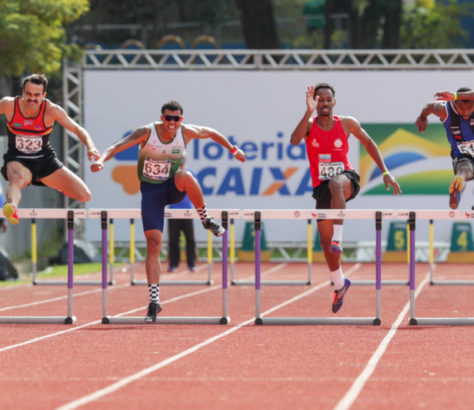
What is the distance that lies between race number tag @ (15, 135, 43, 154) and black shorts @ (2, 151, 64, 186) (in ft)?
0.27

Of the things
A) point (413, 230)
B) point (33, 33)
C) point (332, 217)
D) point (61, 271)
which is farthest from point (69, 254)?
point (33, 33)

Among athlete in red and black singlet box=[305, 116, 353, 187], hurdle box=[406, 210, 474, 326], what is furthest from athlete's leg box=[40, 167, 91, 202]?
hurdle box=[406, 210, 474, 326]

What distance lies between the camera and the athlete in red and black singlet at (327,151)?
35.7 ft

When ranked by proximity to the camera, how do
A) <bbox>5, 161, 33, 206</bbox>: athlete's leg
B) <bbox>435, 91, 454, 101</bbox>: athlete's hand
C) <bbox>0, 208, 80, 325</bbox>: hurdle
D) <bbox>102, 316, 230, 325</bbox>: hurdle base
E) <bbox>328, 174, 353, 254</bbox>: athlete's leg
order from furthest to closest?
<bbox>102, 316, 230, 325</bbox>: hurdle base, <bbox>0, 208, 80, 325</bbox>: hurdle, <bbox>328, 174, 353, 254</bbox>: athlete's leg, <bbox>5, 161, 33, 206</bbox>: athlete's leg, <bbox>435, 91, 454, 101</bbox>: athlete's hand

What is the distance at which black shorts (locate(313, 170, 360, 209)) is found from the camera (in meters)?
10.9

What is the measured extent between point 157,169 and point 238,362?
114 inches

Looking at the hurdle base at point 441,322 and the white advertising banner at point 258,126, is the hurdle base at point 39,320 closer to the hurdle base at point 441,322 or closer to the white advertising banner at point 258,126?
the hurdle base at point 441,322

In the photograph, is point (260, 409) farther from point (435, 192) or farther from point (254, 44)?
point (254, 44)

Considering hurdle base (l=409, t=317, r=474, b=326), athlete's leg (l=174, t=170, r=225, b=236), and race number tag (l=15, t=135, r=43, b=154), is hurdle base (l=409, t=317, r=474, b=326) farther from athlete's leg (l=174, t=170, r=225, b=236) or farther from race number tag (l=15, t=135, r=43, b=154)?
race number tag (l=15, t=135, r=43, b=154)

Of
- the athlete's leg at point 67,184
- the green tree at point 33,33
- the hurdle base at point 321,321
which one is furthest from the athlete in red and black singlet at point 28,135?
the green tree at point 33,33

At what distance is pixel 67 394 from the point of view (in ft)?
22.8

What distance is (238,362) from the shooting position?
331 inches

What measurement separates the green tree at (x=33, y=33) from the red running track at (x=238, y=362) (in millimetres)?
9147

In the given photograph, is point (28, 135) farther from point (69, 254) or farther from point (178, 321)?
point (178, 321)
